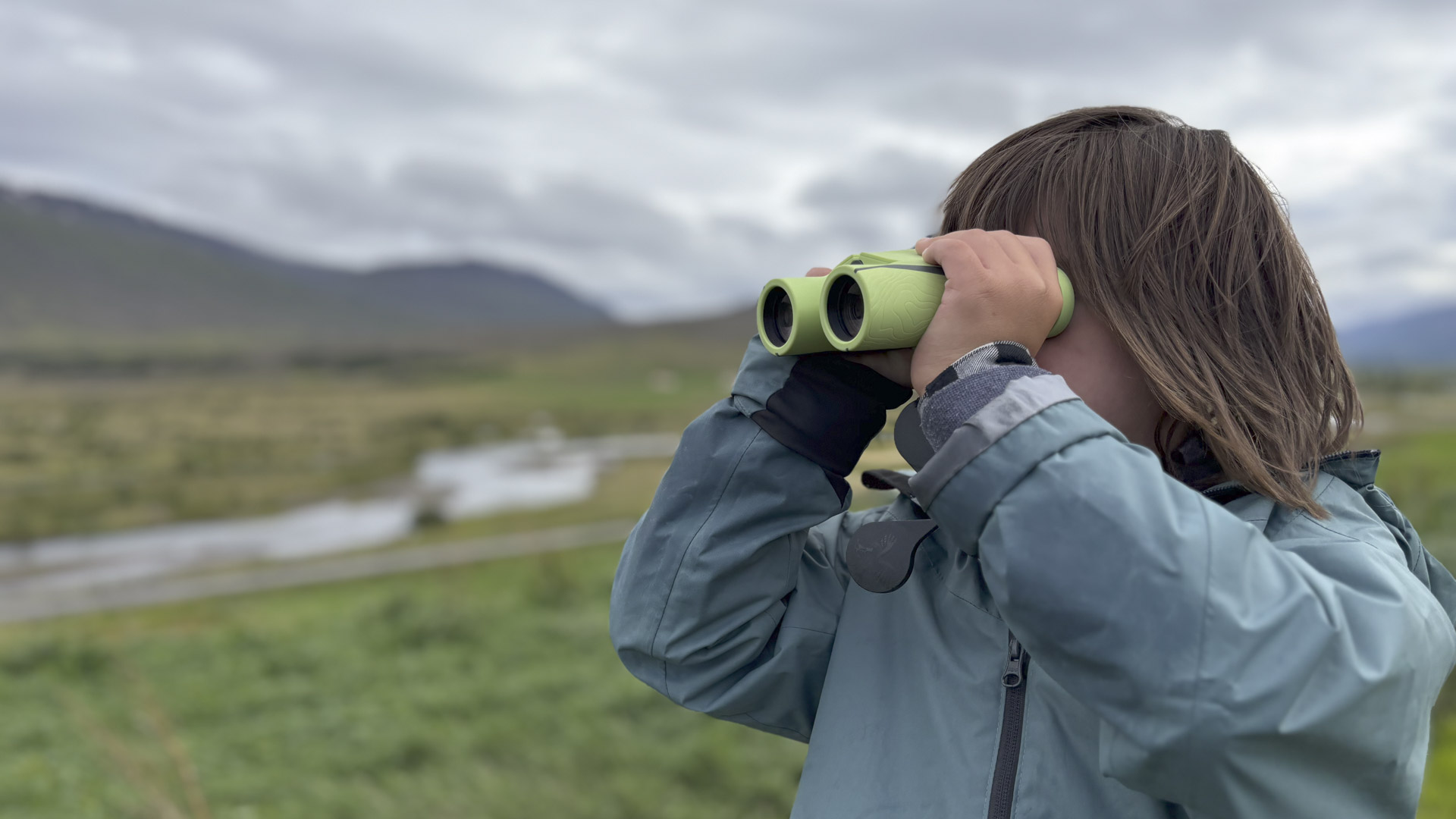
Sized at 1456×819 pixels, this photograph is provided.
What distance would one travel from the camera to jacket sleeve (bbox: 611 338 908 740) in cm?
153

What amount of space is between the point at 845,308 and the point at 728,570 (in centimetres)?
47

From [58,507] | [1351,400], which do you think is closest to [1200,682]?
[1351,400]

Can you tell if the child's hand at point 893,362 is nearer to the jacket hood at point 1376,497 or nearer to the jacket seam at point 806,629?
Answer: the jacket seam at point 806,629

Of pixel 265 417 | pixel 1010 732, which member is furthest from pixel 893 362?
pixel 265 417

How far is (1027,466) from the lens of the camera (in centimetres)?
108

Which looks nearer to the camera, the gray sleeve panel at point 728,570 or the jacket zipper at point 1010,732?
the jacket zipper at point 1010,732

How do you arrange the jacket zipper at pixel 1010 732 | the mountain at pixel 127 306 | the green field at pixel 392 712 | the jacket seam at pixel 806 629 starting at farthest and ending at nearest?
1. the mountain at pixel 127 306
2. the green field at pixel 392 712
3. the jacket seam at pixel 806 629
4. the jacket zipper at pixel 1010 732

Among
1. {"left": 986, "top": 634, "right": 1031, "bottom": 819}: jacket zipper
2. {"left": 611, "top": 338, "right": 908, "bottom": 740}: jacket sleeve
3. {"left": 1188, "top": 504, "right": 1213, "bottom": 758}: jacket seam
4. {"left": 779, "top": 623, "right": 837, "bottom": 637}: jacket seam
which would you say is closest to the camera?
{"left": 1188, "top": 504, "right": 1213, "bottom": 758}: jacket seam

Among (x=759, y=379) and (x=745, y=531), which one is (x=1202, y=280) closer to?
(x=759, y=379)

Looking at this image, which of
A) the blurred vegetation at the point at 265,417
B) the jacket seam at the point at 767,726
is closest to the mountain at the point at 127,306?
the blurred vegetation at the point at 265,417

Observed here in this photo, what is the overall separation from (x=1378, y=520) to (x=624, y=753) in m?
4.76

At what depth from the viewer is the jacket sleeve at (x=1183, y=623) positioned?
1.00 metres

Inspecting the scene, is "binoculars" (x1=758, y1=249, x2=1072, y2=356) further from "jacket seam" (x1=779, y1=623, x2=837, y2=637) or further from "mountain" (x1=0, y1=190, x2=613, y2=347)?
"mountain" (x1=0, y1=190, x2=613, y2=347)

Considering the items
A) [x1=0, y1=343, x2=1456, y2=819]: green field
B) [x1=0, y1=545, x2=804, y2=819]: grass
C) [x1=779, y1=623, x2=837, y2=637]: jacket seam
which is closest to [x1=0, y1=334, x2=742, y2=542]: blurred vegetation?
[x1=0, y1=343, x2=1456, y2=819]: green field
